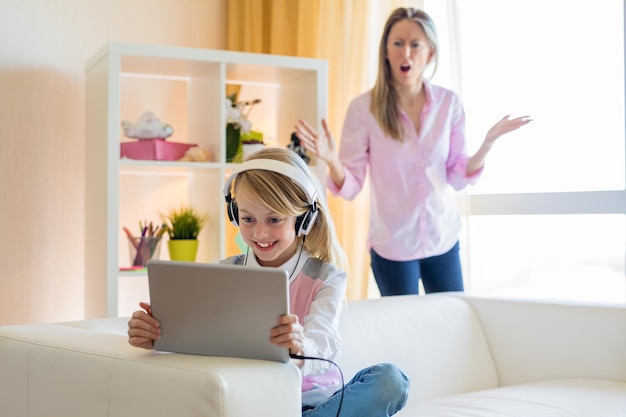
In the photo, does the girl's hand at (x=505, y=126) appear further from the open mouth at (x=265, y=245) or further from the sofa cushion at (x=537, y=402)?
the open mouth at (x=265, y=245)

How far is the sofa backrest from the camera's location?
Result: 2.42 m

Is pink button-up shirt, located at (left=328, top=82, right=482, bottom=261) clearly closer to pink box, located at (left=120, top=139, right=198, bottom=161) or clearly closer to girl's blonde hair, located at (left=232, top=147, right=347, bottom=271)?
pink box, located at (left=120, top=139, right=198, bottom=161)

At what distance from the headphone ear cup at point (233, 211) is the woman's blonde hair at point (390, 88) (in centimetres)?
116

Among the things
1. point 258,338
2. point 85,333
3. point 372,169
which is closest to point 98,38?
point 372,169

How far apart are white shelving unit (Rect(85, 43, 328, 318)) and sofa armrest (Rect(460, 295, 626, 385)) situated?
3.65ft

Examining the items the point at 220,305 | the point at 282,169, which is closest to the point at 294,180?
the point at 282,169

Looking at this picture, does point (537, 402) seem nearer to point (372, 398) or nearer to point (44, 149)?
point (372, 398)

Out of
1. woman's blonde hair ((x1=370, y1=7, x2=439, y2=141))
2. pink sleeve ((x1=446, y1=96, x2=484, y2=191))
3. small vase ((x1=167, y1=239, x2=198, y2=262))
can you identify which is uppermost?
woman's blonde hair ((x1=370, y1=7, x2=439, y2=141))

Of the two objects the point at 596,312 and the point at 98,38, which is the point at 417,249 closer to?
the point at 596,312

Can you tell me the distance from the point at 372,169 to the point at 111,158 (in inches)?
37.3

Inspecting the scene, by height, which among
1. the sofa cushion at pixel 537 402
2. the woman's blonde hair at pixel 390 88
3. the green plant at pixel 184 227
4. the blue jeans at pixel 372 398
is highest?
the woman's blonde hair at pixel 390 88

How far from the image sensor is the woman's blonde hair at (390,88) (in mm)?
3066

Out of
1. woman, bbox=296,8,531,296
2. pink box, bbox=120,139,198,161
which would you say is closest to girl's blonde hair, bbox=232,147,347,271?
woman, bbox=296,8,531,296

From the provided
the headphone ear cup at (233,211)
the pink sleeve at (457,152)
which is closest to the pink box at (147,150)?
the pink sleeve at (457,152)
